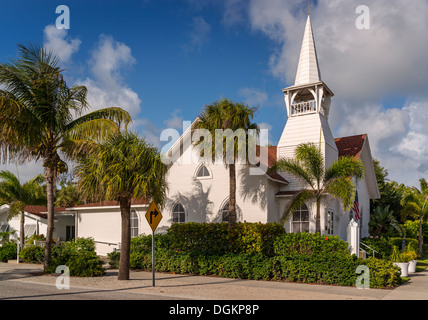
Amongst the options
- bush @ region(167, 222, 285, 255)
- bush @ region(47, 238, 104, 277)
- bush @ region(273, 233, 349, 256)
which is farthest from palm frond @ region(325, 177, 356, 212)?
bush @ region(47, 238, 104, 277)

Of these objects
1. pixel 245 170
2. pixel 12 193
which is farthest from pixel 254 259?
pixel 12 193

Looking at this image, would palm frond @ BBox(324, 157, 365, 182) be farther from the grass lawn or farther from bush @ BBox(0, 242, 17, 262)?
bush @ BBox(0, 242, 17, 262)

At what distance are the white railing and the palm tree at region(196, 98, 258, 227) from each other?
6279 mm

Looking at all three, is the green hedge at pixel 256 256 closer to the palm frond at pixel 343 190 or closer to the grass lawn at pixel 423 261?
the palm frond at pixel 343 190

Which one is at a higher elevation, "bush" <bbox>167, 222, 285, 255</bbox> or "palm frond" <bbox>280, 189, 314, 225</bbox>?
"palm frond" <bbox>280, 189, 314, 225</bbox>

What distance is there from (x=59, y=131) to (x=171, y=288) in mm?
8530

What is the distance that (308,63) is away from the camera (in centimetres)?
2450

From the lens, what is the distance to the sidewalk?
12.2 meters

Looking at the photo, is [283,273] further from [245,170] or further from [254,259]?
[245,170]

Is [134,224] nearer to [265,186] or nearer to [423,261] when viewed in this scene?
[265,186]

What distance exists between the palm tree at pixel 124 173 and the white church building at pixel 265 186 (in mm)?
6577

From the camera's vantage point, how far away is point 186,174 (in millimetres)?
23234

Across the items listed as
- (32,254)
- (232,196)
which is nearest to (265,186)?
(232,196)

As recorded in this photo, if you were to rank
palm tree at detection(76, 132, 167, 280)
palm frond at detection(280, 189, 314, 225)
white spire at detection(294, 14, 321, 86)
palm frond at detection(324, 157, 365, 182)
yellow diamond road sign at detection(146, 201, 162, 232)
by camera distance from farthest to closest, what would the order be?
white spire at detection(294, 14, 321, 86) → palm frond at detection(280, 189, 314, 225) → palm frond at detection(324, 157, 365, 182) → palm tree at detection(76, 132, 167, 280) → yellow diamond road sign at detection(146, 201, 162, 232)
